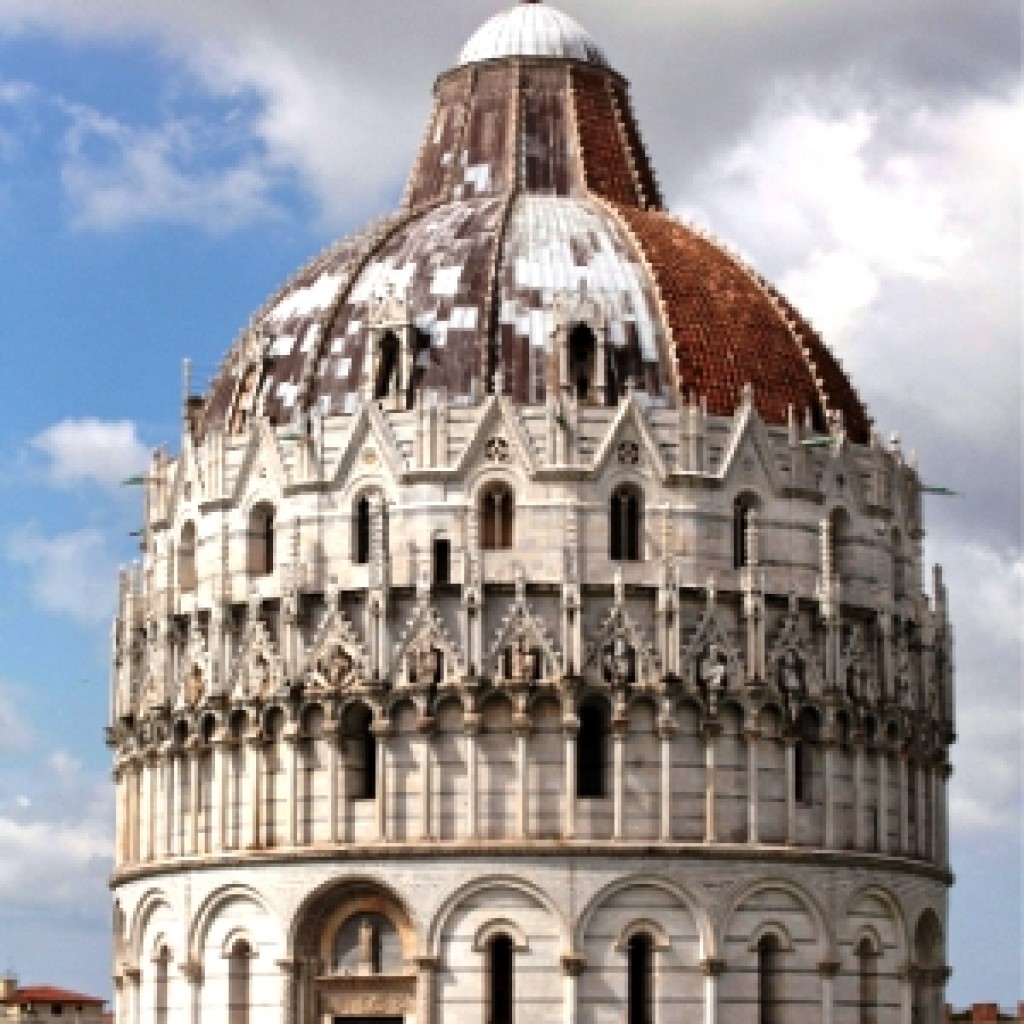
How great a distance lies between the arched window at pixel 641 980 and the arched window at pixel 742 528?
29.7 feet

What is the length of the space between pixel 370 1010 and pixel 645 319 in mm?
17497

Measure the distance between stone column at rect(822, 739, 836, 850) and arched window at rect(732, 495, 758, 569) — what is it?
15.1 feet

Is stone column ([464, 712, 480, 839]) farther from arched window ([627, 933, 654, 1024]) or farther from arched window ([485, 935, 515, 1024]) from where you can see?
arched window ([627, 933, 654, 1024])

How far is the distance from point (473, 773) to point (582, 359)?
10.3m

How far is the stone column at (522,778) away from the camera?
207 feet

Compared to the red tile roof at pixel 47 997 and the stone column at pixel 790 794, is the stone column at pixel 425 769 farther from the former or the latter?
the red tile roof at pixel 47 997

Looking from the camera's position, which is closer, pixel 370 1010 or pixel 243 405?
pixel 370 1010

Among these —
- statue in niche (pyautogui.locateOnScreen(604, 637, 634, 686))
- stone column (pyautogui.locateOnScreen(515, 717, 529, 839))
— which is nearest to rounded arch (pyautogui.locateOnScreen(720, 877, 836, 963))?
statue in niche (pyautogui.locateOnScreen(604, 637, 634, 686))

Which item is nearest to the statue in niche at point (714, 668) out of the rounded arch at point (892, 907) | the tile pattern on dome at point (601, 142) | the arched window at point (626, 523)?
the arched window at point (626, 523)

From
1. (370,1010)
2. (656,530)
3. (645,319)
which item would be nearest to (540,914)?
(370,1010)

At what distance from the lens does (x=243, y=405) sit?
70.1 m

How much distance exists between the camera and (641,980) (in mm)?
63344

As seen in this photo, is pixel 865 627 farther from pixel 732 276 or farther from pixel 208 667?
pixel 208 667

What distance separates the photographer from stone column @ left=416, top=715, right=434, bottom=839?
63531 millimetres
